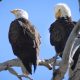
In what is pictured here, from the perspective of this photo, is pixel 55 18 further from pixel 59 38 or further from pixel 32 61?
pixel 32 61

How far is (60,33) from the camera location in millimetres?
5879

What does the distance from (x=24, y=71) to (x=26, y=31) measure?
35.8 inches

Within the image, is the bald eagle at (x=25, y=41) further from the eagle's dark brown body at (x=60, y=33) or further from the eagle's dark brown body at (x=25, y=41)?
the eagle's dark brown body at (x=60, y=33)

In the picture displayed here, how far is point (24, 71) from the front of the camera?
5.42 meters

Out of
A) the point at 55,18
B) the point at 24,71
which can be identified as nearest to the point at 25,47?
the point at 24,71

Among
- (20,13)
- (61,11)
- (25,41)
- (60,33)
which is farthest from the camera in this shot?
(20,13)

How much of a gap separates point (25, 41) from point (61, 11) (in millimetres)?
1560

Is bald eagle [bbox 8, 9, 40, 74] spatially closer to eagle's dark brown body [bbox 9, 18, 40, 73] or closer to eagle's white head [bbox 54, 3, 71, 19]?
eagle's dark brown body [bbox 9, 18, 40, 73]

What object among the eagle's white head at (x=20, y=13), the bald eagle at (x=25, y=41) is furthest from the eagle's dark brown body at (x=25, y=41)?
the eagle's white head at (x=20, y=13)

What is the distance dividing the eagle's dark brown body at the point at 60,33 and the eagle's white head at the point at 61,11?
0.99ft

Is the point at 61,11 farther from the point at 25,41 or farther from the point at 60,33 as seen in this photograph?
the point at 25,41

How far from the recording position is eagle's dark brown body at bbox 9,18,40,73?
5.38 metres

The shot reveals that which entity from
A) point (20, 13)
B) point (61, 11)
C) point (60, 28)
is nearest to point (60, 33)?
point (60, 28)

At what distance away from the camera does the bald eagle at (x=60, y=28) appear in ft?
19.0
